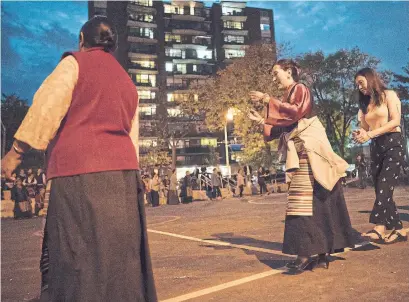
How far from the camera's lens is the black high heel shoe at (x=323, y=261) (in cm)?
371

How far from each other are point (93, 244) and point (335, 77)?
43524 millimetres

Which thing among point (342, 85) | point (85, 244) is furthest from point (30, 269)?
point (342, 85)

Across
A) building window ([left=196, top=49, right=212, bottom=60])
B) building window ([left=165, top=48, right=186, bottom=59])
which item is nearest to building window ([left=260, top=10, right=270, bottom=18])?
building window ([left=196, top=49, right=212, bottom=60])

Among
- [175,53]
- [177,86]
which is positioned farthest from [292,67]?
[175,53]

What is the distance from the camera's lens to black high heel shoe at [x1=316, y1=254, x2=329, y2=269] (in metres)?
3.71

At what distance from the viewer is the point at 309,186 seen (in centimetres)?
392

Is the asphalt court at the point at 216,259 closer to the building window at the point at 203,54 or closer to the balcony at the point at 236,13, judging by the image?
the building window at the point at 203,54

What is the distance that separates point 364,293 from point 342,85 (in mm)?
42609

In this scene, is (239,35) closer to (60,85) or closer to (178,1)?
(178,1)

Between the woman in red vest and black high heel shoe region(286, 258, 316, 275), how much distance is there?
66.4 inches

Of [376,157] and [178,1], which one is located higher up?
[178,1]

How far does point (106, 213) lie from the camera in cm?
228

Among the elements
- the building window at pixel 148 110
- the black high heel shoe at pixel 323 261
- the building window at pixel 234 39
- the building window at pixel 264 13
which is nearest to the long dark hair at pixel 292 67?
the black high heel shoe at pixel 323 261

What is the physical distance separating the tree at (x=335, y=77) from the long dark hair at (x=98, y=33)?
130 feet
